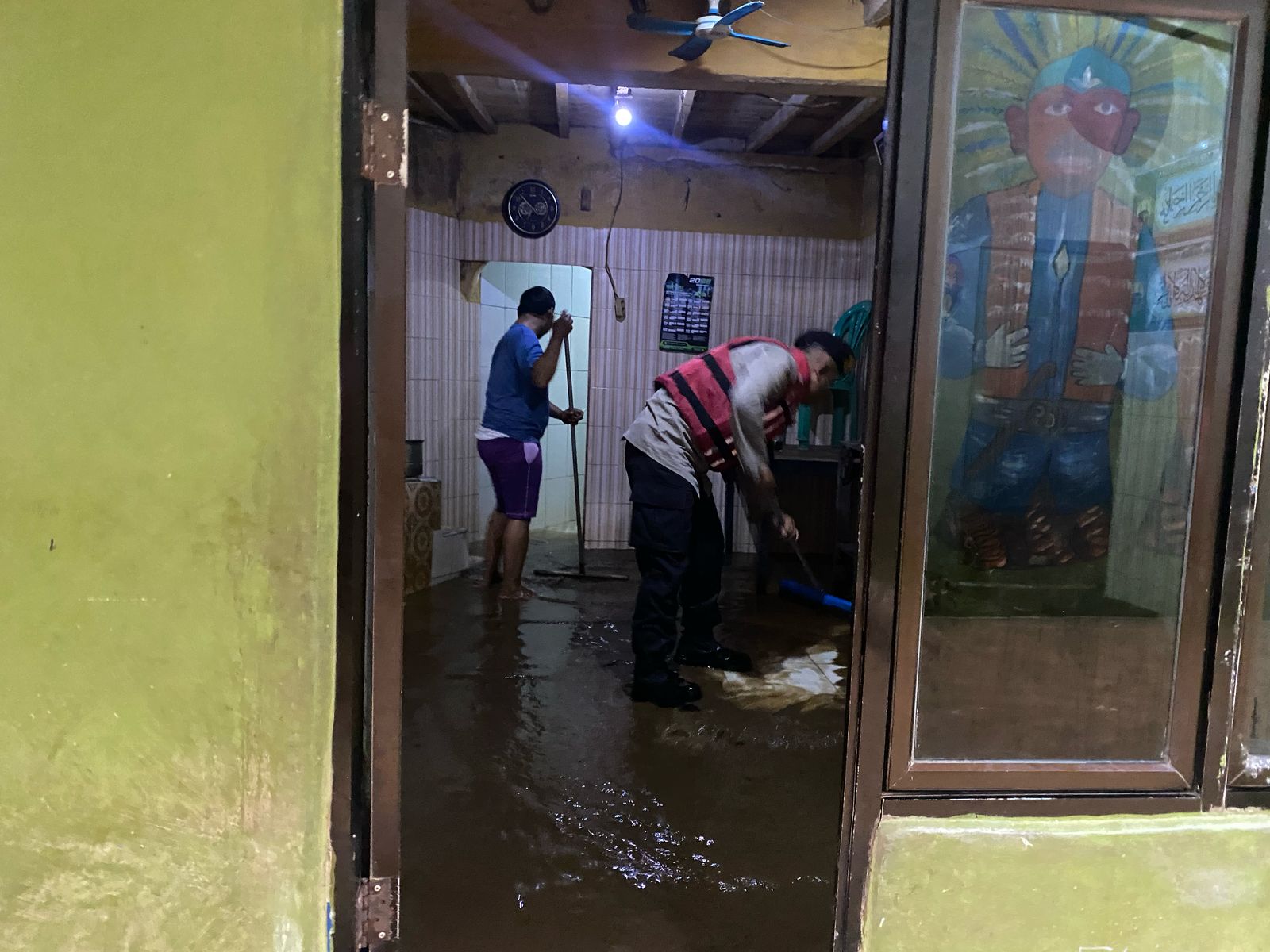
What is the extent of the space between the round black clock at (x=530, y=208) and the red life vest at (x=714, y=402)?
2529mm

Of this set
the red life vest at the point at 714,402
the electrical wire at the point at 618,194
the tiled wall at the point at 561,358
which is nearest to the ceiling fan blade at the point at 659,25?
the red life vest at the point at 714,402

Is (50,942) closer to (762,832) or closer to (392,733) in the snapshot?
(392,733)

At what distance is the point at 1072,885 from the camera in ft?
4.98

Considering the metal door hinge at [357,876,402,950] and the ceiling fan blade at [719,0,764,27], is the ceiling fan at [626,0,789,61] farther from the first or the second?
the metal door hinge at [357,876,402,950]

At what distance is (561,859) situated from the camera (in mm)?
2121

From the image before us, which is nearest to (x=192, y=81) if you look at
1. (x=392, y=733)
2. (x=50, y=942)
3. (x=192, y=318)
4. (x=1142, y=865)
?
(x=192, y=318)

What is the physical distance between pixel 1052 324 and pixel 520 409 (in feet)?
9.57

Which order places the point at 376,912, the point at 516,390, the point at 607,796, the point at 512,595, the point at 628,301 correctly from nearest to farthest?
the point at 376,912 < the point at 607,796 < the point at 516,390 < the point at 512,595 < the point at 628,301

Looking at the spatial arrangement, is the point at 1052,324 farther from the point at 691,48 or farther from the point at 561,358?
the point at 561,358

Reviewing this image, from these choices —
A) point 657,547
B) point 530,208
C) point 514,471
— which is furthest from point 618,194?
point 657,547

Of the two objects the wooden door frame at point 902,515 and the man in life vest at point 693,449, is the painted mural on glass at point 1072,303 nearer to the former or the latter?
the wooden door frame at point 902,515

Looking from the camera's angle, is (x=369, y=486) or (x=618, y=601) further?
(x=618, y=601)

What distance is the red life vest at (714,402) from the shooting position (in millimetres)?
2939

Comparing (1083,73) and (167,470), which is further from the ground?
(1083,73)
